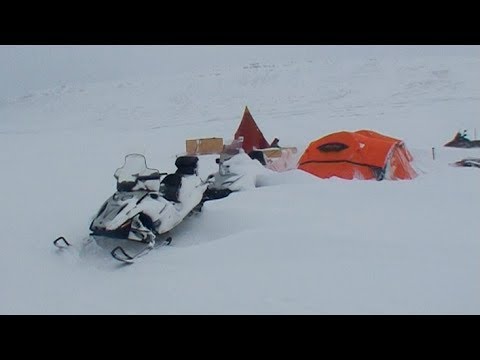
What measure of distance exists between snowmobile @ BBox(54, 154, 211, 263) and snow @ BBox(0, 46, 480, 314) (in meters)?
0.05

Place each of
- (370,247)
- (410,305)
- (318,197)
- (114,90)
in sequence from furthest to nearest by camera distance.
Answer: (114,90) → (318,197) → (370,247) → (410,305)

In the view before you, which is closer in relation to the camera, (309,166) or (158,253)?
(158,253)

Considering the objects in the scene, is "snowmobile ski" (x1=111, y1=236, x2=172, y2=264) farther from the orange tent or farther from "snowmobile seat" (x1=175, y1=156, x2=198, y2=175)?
the orange tent

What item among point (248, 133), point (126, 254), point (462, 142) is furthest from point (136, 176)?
point (462, 142)

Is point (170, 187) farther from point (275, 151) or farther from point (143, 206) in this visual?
point (275, 151)

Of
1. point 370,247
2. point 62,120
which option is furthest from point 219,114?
point 370,247

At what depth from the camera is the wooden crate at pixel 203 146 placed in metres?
2.31

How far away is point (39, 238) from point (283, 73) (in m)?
1.21

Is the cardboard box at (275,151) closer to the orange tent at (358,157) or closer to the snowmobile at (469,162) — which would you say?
the orange tent at (358,157)

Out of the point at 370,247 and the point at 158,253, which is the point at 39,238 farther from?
the point at 370,247

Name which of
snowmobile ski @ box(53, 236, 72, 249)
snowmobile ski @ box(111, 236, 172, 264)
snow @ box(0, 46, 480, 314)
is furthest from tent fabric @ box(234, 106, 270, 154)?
snowmobile ski @ box(53, 236, 72, 249)

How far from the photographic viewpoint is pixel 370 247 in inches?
78.7

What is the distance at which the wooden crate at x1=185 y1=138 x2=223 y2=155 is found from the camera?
7.57 ft

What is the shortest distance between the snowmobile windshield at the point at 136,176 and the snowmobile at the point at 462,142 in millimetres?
1277
